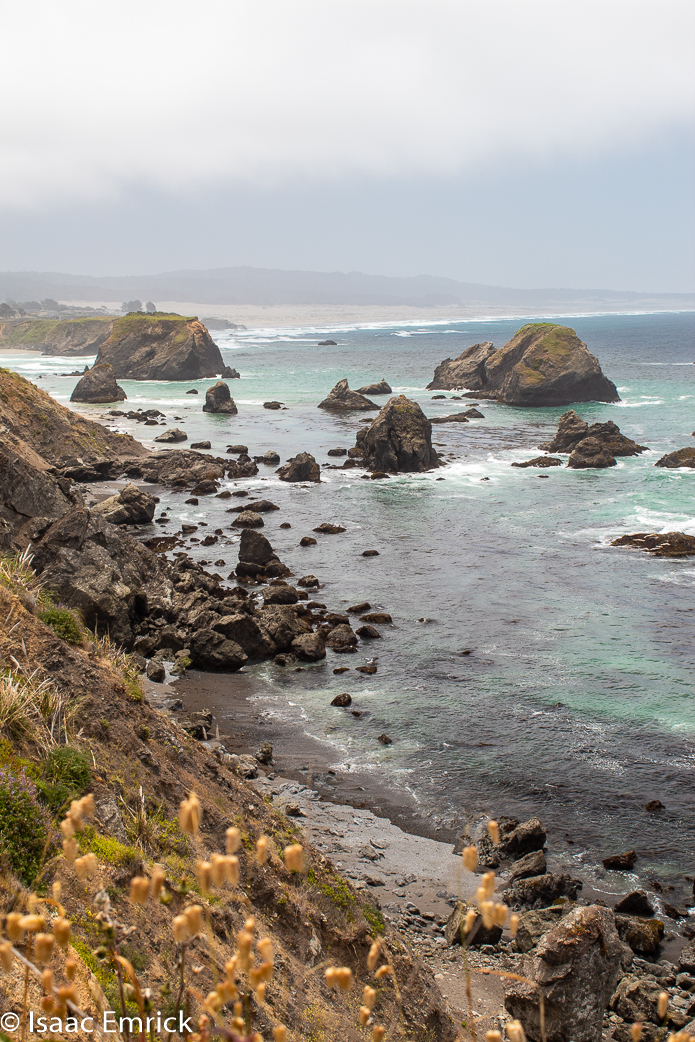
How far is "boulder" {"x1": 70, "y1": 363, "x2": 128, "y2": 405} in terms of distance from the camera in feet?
271

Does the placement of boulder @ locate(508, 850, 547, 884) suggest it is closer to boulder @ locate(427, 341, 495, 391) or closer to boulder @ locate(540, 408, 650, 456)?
boulder @ locate(540, 408, 650, 456)

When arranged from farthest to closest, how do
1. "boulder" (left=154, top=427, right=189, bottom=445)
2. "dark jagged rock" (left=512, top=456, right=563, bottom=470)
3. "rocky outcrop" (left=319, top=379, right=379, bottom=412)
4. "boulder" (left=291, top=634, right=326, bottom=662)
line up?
"rocky outcrop" (left=319, top=379, right=379, bottom=412)
"boulder" (left=154, top=427, right=189, bottom=445)
"dark jagged rock" (left=512, top=456, right=563, bottom=470)
"boulder" (left=291, top=634, right=326, bottom=662)

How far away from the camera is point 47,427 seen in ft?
154

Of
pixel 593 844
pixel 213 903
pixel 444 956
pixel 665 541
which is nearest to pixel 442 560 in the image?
pixel 665 541

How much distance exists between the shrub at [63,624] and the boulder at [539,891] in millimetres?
8510

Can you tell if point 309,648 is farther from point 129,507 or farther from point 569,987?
point 129,507

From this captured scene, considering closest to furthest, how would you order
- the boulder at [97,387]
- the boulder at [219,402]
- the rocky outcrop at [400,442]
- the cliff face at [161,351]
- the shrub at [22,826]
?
1. the shrub at [22,826]
2. the rocky outcrop at [400,442]
3. the boulder at [219,402]
4. the boulder at [97,387]
5. the cliff face at [161,351]

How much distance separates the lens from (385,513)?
4194 cm

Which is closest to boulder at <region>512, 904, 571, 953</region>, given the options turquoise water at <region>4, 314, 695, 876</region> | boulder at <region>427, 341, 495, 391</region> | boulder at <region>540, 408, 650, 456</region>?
turquoise water at <region>4, 314, 695, 876</region>

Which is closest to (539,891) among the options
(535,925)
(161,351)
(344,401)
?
(535,925)

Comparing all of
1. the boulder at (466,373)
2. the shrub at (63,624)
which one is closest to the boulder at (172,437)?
the boulder at (466,373)

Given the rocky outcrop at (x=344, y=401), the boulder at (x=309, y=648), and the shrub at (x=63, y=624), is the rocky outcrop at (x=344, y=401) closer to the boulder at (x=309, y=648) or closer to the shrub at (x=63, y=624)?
the boulder at (x=309, y=648)

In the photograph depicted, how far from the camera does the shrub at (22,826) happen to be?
5883 millimetres

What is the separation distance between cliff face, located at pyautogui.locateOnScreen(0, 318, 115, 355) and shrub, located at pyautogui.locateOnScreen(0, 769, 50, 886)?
148851mm
